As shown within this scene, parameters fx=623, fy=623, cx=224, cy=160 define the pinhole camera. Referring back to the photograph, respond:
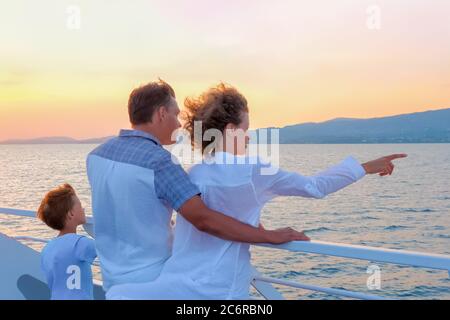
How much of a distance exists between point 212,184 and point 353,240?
924 inches

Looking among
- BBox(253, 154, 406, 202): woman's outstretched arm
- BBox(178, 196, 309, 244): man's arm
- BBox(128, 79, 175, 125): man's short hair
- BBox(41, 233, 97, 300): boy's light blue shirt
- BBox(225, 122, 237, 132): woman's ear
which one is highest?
BBox(128, 79, 175, 125): man's short hair

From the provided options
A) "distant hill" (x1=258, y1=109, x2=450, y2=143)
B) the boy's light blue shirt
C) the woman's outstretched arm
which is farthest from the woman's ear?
"distant hill" (x1=258, y1=109, x2=450, y2=143)

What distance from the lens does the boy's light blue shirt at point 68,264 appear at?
250cm

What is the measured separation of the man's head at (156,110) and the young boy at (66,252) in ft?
2.12

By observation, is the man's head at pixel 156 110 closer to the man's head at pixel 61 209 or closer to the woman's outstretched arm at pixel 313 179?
the woman's outstretched arm at pixel 313 179

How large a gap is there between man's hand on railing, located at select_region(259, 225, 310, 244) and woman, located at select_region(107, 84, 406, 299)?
75 millimetres

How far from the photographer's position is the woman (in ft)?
6.31

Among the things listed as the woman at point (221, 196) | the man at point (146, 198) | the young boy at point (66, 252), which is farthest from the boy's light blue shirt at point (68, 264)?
the woman at point (221, 196)

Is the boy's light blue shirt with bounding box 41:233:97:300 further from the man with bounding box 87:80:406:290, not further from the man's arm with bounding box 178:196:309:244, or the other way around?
the man's arm with bounding box 178:196:309:244
